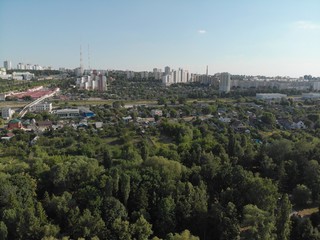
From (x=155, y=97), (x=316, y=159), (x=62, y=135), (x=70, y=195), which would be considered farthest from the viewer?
(x=155, y=97)

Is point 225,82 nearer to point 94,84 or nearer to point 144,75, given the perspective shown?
point 94,84

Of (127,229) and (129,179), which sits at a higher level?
(129,179)

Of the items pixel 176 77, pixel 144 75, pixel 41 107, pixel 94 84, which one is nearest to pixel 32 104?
pixel 41 107

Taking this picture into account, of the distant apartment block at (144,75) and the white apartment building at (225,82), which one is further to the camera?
the distant apartment block at (144,75)

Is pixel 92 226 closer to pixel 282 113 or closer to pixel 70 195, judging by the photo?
pixel 70 195

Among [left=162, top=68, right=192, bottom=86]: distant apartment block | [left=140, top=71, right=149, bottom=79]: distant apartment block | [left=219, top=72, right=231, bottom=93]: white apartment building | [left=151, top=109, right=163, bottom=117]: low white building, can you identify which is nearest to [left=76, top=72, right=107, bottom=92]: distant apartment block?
[left=162, top=68, right=192, bottom=86]: distant apartment block

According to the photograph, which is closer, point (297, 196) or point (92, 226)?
point (92, 226)

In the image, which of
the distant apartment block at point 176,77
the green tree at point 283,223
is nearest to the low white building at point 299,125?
the green tree at point 283,223

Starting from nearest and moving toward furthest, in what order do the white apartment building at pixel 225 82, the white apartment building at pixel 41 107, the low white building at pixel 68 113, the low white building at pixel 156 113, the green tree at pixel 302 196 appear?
the green tree at pixel 302 196 < the low white building at pixel 156 113 < the low white building at pixel 68 113 < the white apartment building at pixel 41 107 < the white apartment building at pixel 225 82

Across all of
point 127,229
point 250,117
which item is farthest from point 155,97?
point 127,229

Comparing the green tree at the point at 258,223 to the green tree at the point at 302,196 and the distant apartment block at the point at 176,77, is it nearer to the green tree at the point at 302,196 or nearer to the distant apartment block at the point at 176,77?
the green tree at the point at 302,196

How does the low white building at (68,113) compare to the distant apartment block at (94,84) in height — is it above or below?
below
